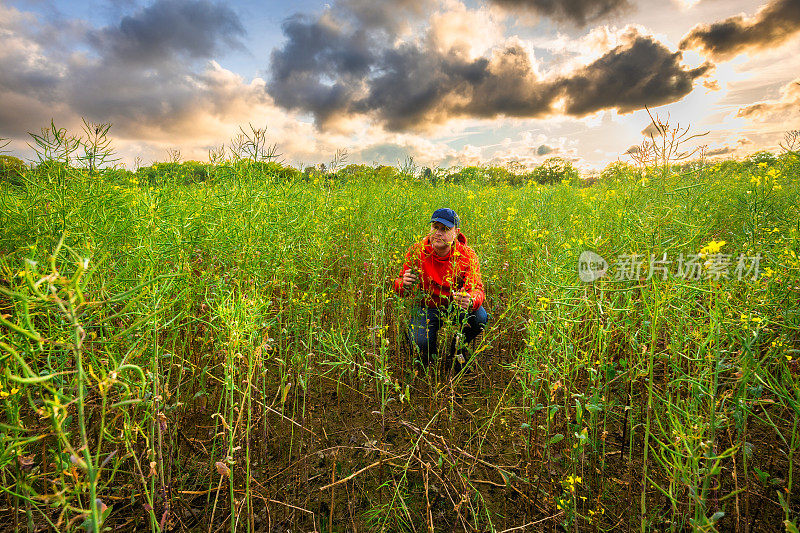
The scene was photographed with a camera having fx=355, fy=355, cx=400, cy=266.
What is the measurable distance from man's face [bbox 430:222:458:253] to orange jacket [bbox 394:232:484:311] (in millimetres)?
55

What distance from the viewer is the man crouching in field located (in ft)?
→ 8.91

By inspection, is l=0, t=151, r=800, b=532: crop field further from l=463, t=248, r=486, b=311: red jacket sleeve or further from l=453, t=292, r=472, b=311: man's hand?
l=463, t=248, r=486, b=311: red jacket sleeve

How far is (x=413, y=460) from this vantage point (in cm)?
208

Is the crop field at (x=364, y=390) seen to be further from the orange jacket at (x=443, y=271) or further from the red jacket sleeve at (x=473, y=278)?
the red jacket sleeve at (x=473, y=278)

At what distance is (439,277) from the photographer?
10.2ft

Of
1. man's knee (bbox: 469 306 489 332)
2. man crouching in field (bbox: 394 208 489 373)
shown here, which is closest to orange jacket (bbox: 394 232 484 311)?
man crouching in field (bbox: 394 208 489 373)

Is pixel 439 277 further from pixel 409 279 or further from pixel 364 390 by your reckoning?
pixel 364 390

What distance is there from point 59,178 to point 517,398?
299 cm

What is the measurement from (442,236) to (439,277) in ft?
1.21

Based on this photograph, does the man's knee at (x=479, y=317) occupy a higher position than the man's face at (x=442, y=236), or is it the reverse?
the man's face at (x=442, y=236)

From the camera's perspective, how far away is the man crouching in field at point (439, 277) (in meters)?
2.71

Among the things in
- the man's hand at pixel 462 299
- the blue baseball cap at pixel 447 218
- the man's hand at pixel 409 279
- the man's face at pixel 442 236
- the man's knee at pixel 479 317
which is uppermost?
the blue baseball cap at pixel 447 218

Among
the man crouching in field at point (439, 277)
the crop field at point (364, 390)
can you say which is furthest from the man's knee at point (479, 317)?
the crop field at point (364, 390)

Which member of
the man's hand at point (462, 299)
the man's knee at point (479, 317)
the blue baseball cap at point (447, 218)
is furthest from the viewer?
the man's knee at point (479, 317)
